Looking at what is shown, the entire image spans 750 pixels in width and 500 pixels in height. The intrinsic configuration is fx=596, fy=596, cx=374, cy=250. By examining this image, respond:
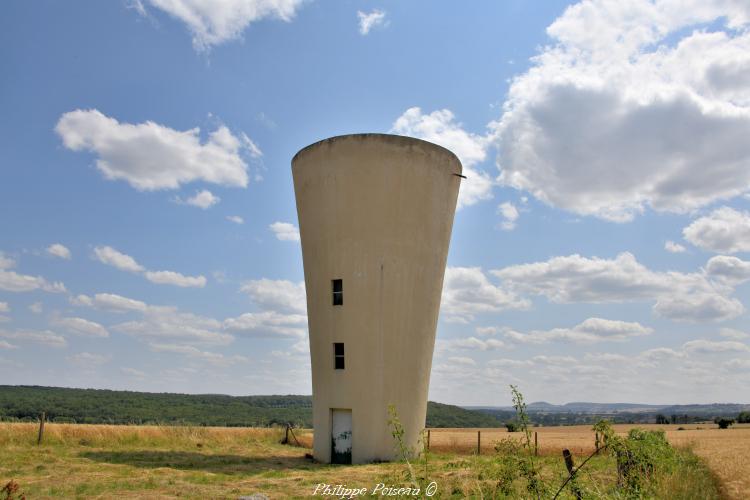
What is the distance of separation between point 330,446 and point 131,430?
11.0 metres

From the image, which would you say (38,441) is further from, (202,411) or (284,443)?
(202,411)

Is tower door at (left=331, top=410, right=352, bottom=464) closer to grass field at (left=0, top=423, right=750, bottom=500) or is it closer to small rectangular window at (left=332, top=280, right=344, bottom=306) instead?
grass field at (left=0, top=423, right=750, bottom=500)

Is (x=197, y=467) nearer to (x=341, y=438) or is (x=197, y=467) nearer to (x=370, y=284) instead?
(x=341, y=438)

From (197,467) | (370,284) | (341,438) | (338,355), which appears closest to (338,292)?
(370,284)

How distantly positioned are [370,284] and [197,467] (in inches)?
336

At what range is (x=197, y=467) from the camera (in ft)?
66.1

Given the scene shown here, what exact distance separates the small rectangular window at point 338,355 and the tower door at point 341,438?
63.8 inches

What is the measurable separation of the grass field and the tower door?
876mm

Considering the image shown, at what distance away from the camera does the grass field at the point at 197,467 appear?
1475 cm

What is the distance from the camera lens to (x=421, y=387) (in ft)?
72.5

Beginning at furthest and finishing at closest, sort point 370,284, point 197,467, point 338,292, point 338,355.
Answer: point 338,292 → point 338,355 → point 370,284 → point 197,467

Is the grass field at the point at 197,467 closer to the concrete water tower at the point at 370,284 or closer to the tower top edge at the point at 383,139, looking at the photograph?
the concrete water tower at the point at 370,284

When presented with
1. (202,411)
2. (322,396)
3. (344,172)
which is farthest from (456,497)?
(202,411)

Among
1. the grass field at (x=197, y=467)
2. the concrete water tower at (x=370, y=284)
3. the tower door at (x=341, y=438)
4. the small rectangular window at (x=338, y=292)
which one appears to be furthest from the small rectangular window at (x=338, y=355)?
the grass field at (x=197, y=467)
